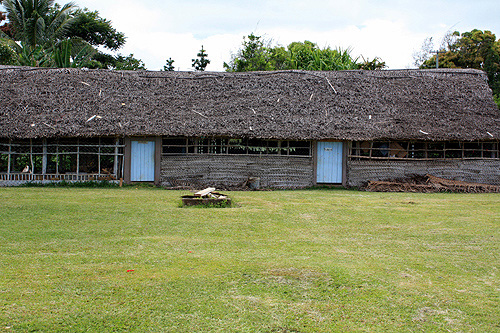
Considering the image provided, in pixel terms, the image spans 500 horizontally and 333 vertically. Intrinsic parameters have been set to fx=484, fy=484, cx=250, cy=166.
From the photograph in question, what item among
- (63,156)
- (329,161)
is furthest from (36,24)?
(329,161)

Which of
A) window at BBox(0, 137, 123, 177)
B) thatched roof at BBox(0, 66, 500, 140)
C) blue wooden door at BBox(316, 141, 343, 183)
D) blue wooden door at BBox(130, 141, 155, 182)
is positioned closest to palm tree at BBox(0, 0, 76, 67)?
thatched roof at BBox(0, 66, 500, 140)

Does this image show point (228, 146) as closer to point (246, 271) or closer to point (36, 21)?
point (246, 271)

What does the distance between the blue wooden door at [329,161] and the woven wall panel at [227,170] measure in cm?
95

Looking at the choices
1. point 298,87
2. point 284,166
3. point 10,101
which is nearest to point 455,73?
point 298,87

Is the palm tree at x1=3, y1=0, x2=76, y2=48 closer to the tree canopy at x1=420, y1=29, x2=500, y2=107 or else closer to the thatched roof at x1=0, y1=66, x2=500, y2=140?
the thatched roof at x1=0, y1=66, x2=500, y2=140

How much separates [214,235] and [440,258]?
3380 millimetres

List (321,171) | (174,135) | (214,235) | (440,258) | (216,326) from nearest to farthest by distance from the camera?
(216,326) → (440,258) → (214,235) → (174,135) → (321,171)

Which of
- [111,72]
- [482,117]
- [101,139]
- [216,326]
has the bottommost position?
[216,326]

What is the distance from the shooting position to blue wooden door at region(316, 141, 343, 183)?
17594 mm

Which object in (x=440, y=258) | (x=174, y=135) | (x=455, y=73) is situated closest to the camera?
(x=440, y=258)

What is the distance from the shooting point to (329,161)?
17641 millimetres

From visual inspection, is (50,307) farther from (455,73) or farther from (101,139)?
(455,73)

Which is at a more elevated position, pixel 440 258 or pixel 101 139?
pixel 101 139

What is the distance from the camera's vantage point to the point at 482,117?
59.2ft
